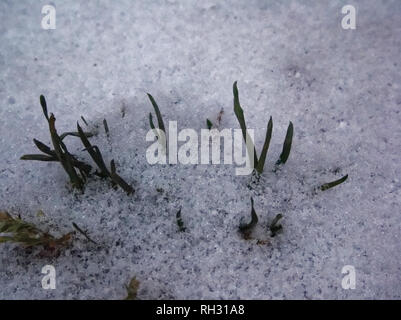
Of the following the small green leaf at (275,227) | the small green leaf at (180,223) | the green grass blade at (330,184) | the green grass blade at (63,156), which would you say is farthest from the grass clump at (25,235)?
the green grass blade at (330,184)

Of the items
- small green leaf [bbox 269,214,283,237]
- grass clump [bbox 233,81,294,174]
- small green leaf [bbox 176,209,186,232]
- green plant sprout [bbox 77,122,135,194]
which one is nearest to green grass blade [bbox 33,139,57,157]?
green plant sprout [bbox 77,122,135,194]

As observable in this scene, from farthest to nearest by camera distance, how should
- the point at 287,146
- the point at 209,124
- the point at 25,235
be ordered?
1. the point at 209,124
2. the point at 287,146
3. the point at 25,235

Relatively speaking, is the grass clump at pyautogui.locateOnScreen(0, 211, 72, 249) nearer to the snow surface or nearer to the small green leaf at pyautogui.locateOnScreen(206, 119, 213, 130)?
the snow surface

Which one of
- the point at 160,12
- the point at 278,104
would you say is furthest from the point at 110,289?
the point at 160,12

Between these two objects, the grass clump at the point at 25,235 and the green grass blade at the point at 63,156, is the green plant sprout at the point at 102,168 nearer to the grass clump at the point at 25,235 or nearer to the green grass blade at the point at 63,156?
the green grass blade at the point at 63,156

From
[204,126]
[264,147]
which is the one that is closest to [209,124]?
[204,126]

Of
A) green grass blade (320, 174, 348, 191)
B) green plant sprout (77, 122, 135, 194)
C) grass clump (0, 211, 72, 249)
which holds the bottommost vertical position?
grass clump (0, 211, 72, 249)

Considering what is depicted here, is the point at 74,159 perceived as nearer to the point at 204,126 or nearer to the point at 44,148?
the point at 44,148
